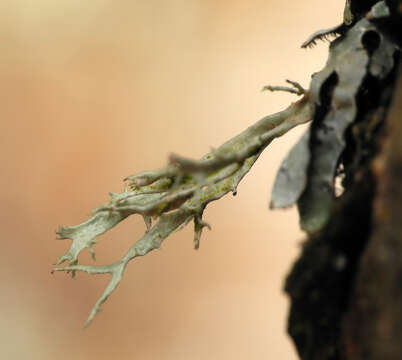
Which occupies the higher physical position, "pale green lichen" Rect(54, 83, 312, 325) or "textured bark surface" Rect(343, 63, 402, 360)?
"pale green lichen" Rect(54, 83, 312, 325)

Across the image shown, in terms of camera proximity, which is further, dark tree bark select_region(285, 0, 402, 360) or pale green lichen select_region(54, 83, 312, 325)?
pale green lichen select_region(54, 83, 312, 325)

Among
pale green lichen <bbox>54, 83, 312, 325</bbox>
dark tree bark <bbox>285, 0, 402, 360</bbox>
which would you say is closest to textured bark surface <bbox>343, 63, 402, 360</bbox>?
dark tree bark <bbox>285, 0, 402, 360</bbox>

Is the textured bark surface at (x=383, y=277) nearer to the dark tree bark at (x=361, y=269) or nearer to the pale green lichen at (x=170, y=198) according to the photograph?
the dark tree bark at (x=361, y=269)

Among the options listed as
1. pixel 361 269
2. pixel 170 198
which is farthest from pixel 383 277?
pixel 170 198

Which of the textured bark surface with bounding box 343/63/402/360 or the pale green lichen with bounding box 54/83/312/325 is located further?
the pale green lichen with bounding box 54/83/312/325

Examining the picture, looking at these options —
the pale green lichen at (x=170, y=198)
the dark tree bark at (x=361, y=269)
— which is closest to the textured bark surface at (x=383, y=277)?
the dark tree bark at (x=361, y=269)

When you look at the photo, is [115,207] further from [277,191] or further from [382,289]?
[382,289]

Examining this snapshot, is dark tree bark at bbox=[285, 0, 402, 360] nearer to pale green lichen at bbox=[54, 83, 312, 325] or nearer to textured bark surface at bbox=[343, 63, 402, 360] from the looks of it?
textured bark surface at bbox=[343, 63, 402, 360]

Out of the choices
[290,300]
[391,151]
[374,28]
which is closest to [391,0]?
[374,28]

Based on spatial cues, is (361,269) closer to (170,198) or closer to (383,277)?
(383,277)
